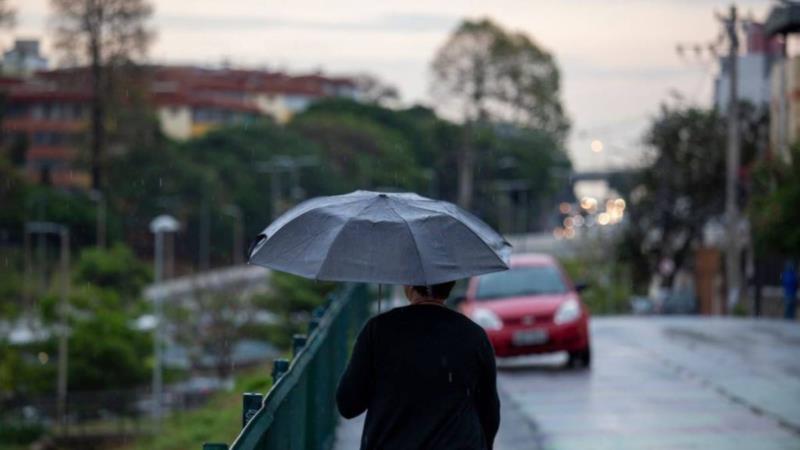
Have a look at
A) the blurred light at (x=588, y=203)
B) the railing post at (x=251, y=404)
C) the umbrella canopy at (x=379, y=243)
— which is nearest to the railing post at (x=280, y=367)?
the umbrella canopy at (x=379, y=243)

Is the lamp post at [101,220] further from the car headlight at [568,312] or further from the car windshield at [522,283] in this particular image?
the car headlight at [568,312]

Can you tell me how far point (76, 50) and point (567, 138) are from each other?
36107mm

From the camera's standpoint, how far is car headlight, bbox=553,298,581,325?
2134 cm

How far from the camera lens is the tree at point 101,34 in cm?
7256

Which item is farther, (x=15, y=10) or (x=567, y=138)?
(x=567, y=138)

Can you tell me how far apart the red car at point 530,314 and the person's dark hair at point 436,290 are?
14532 mm

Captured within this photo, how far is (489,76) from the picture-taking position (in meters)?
91.1

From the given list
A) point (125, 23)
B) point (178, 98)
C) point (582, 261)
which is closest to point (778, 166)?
point (125, 23)

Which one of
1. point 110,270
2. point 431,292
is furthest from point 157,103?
point 431,292

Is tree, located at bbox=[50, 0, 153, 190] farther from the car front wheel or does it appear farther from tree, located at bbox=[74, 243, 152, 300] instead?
the car front wheel

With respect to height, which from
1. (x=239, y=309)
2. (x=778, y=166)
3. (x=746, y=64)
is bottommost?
(x=239, y=309)

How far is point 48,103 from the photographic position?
11212cm

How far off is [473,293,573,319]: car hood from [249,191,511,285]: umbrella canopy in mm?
14635

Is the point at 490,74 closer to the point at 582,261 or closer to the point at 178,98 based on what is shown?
the point at 582,261
